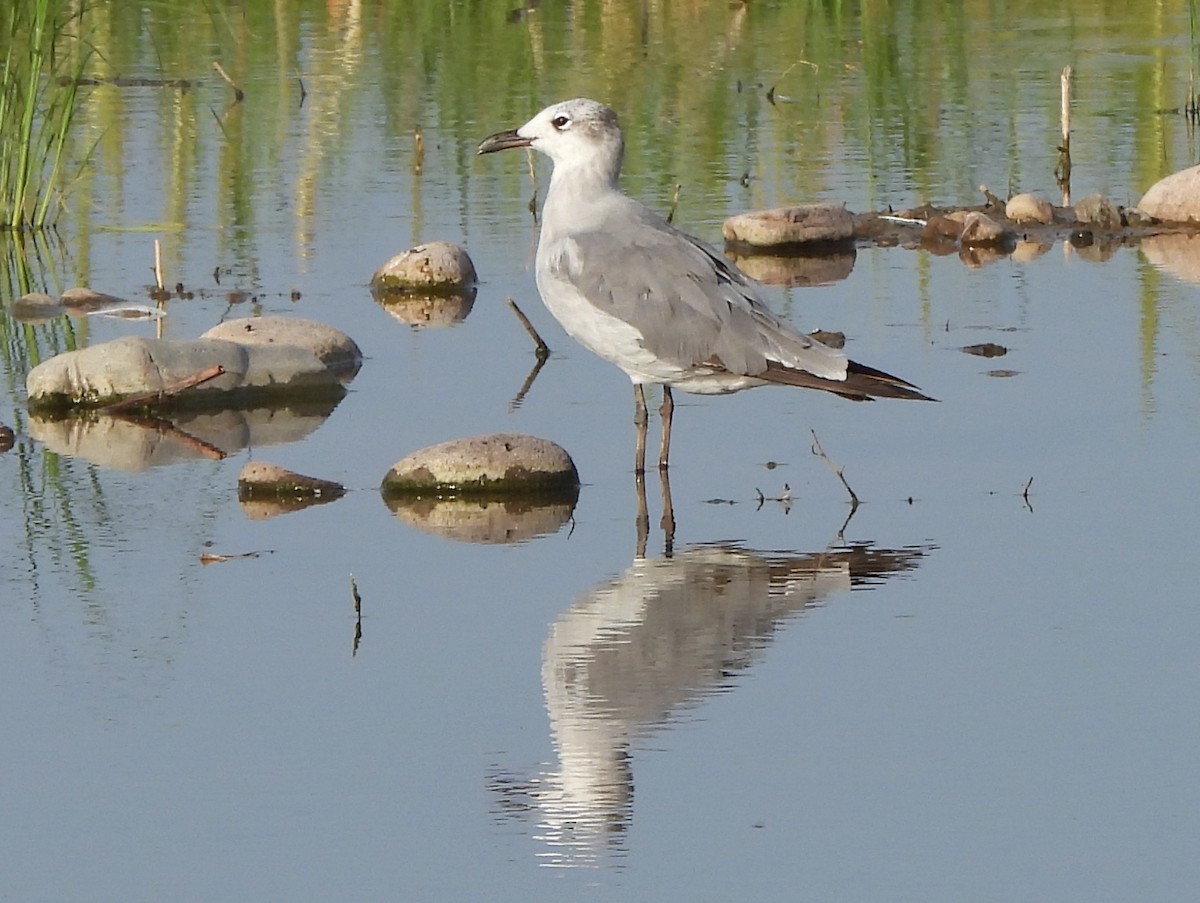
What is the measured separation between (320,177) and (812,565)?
28.3ft

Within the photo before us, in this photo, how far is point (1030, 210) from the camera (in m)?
12.9

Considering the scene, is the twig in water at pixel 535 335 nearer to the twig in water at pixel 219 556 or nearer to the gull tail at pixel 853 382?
the gull tail at pixel 853 382

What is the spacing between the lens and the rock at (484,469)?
25.0ft

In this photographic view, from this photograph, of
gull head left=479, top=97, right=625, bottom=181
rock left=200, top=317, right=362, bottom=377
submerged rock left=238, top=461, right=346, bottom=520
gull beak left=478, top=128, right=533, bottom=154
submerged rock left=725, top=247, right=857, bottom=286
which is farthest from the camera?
submerged rock left=725, top=247, right=857, bottom=286

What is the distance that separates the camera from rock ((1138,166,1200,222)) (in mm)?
12727

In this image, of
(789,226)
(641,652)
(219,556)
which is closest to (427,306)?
(789,226)

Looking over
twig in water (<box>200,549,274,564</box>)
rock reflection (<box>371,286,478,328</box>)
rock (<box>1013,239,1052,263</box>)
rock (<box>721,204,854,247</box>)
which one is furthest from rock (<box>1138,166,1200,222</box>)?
twig in water (<box>200,549,274,564</box>)

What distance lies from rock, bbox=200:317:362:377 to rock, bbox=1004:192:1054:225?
4.46 meters

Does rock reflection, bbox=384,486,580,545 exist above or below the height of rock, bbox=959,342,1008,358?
below

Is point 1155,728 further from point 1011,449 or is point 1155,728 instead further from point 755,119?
point 755,119

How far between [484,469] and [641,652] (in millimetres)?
1674

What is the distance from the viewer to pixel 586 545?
7199mm

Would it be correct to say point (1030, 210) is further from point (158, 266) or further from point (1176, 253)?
point (158, 266)

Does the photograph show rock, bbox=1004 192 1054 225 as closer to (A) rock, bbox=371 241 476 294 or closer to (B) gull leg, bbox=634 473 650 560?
(A) rock, bbox=371 241 476 294
